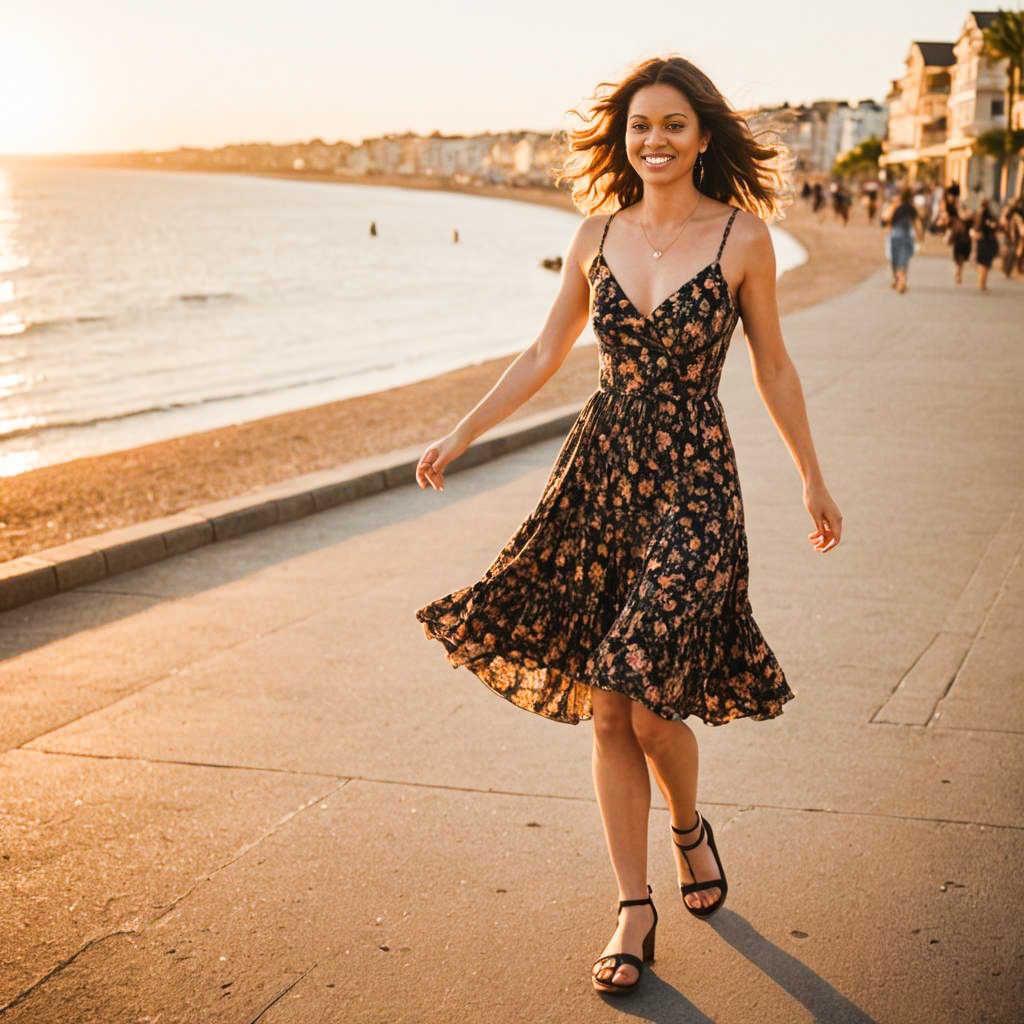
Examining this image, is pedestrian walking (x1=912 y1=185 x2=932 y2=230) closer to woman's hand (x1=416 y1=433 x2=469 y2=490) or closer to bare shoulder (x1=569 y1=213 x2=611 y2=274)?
bare shoulder (x1=569 y1=213 x2=611 y2=274)

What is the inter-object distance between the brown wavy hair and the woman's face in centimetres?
3

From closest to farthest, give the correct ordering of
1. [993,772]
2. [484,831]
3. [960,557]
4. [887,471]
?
[484,831] < [993,772] < [960,557] < [887,471]

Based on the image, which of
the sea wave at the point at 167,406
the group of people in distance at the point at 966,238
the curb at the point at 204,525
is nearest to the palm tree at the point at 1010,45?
the group of people in distance at the point at 966,238

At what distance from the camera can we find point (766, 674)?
3344 mm

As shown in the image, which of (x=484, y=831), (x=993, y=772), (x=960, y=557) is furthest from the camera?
(x=960, y=557)

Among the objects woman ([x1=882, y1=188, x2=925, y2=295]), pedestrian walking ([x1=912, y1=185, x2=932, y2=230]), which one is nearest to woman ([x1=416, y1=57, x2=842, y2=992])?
woman ([x1=882, y1=188, x2=925, y2=295])

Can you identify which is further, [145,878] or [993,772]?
[993,772]

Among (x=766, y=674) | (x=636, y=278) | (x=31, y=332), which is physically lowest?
(x=31, y=332)

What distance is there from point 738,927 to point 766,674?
62 centimetres

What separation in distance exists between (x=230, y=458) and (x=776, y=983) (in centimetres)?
881

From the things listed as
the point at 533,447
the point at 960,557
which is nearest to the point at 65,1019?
the point at 960,557

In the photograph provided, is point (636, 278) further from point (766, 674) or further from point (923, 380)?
point (923, 380)

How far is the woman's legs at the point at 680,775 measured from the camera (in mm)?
3193

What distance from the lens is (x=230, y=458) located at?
11.3 meters
